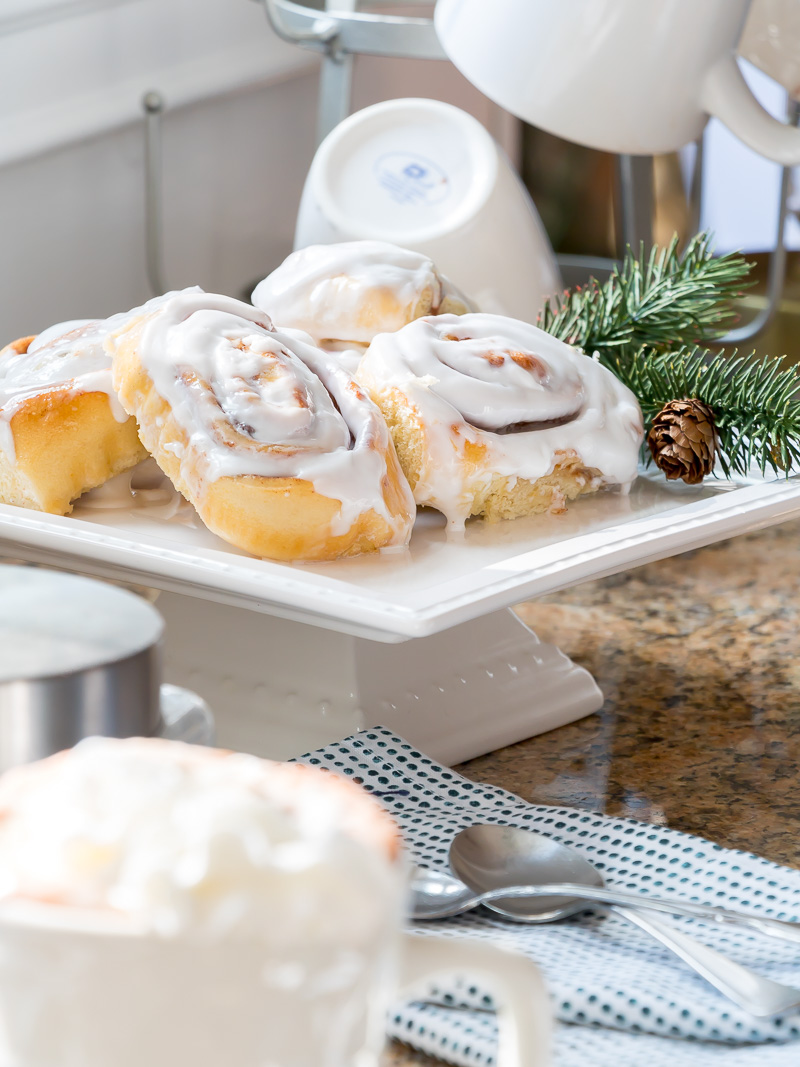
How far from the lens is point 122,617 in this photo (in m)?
0.31

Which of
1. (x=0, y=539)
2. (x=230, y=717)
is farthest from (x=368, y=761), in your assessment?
(x=0, y=539)

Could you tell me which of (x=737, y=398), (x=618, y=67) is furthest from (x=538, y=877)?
(x=618, y=67)

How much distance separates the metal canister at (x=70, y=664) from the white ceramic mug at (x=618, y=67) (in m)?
0.56

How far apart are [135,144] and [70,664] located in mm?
1002

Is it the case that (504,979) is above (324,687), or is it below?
above

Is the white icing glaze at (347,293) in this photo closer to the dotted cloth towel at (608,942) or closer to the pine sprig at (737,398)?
the pine sprig at (737,398)

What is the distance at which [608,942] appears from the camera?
400 millimetres

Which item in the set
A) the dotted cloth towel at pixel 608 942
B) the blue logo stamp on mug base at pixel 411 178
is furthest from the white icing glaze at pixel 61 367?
the blue logo stamp on mug base at pixel 411 178

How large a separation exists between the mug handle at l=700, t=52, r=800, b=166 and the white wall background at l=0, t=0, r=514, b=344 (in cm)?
57

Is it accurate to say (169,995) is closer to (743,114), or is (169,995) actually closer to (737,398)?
(737,398)

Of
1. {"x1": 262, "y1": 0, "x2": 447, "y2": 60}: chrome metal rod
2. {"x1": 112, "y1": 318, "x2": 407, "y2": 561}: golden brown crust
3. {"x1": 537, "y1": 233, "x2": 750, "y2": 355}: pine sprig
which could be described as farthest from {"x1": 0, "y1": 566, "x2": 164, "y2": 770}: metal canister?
{"x1": 262, "y1": 0, "x2": 447, "y2": 60}: chrome metal rod

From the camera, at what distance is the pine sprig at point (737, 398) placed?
651mm

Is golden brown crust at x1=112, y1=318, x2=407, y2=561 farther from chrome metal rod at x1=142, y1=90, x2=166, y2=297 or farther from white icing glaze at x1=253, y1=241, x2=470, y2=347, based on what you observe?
chrome metal rod at x1=142, y1=90, x2=166, y2=297

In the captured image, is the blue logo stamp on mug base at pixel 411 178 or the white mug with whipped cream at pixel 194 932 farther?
the blue logo stamp on mug base at pixel 411 178
